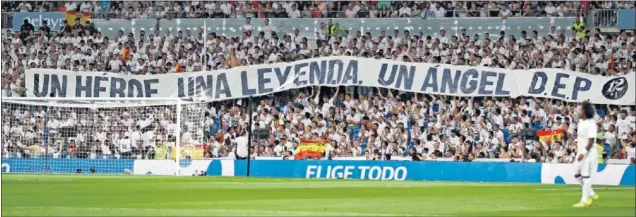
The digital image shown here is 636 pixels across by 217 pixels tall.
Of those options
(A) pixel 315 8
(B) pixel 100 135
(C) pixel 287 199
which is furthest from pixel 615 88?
(C) pixel 287 199

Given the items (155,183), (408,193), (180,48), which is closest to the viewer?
(408,193)

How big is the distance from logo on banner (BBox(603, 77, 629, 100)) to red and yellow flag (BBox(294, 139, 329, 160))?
818 cm

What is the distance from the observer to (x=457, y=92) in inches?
1542

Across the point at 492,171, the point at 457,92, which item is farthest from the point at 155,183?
the point at 457,92

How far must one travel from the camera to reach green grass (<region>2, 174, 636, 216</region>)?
19547mm

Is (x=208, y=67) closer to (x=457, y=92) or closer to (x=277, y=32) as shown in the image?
(x=277, y=32)

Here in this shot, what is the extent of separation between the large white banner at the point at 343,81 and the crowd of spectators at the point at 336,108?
408 millimetres

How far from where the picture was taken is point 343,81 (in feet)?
132

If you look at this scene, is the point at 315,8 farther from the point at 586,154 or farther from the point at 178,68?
the point at 586,154

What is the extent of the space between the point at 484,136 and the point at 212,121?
8.93 metres

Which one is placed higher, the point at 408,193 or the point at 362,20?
the point at 362,20

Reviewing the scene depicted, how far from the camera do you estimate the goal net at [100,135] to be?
38.8 m

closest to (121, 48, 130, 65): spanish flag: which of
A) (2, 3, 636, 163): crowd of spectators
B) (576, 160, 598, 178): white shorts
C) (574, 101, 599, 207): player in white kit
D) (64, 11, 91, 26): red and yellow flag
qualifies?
(2, 3, 636, 163): crowd of spectators

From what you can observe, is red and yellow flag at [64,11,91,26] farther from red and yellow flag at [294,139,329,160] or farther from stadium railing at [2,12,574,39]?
red and yellow flag at [294,139,329,160]
